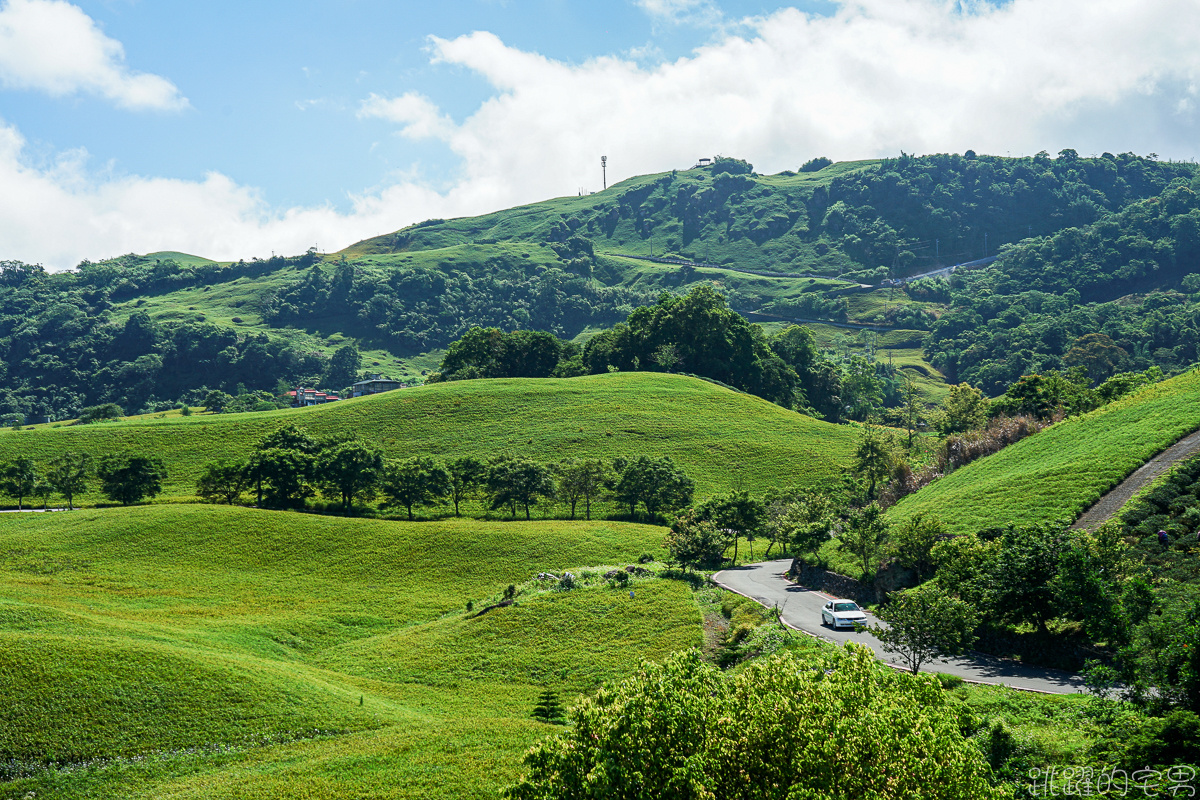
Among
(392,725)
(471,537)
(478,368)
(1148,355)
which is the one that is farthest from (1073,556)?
(1148,355)

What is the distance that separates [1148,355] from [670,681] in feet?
741

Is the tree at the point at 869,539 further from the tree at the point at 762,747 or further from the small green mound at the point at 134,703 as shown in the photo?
the tree at the point at 762,747

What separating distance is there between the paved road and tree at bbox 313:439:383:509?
4136 centimetres

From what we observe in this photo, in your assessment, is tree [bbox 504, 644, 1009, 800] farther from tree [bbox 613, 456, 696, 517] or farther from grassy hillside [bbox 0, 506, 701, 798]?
tree [bbox 613, 456, 696, 517]

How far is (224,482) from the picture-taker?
86.8 meters

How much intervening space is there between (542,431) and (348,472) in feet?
106

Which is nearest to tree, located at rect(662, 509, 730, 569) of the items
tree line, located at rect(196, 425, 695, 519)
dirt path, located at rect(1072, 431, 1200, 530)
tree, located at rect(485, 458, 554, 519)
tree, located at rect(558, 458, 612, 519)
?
tree line, located at rect(196, 425, 695, 519)

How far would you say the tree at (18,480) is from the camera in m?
89.4

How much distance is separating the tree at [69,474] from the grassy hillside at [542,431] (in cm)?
275

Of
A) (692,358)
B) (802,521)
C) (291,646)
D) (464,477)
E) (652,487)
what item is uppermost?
(692,358)

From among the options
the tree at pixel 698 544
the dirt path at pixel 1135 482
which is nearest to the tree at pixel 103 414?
the tree at pixel 698 544

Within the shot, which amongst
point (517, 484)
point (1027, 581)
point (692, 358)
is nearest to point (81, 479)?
point (517, 484)

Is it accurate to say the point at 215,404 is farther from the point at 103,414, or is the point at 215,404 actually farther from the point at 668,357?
the point at 668,357

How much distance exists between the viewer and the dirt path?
46.4m
